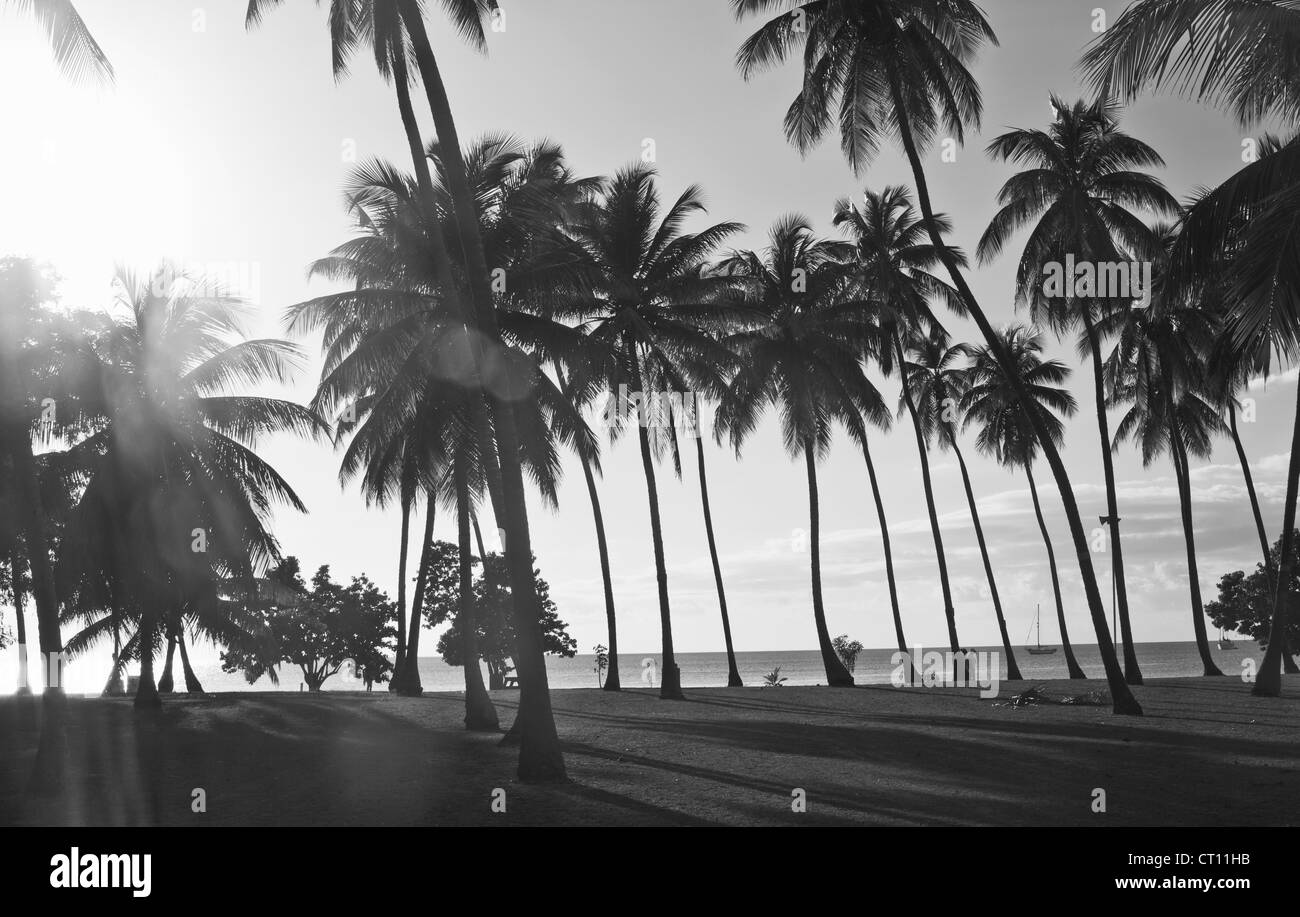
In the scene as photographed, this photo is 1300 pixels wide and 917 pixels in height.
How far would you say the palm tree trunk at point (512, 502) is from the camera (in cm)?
1413

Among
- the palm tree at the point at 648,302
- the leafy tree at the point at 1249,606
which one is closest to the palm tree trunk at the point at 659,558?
the palm tree at the point at 648,302

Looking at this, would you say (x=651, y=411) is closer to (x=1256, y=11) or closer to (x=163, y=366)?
(x=163, y=366)

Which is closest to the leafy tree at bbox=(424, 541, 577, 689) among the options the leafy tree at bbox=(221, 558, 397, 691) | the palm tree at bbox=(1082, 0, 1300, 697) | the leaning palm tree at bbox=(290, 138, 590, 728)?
the leafy tree at bbox=(221, 558, 397, 691)

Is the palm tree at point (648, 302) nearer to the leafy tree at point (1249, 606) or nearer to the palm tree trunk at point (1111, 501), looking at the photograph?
the palm tree trunk at point (1111, 501)

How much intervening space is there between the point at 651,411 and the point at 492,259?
11405 millimetres

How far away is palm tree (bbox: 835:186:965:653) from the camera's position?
37.5 metres

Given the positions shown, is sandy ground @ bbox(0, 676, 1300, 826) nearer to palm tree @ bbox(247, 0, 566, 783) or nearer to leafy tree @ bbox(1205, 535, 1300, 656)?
palm tree @ bbox(247, 0, 566, 783)

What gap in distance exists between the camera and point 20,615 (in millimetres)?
32531

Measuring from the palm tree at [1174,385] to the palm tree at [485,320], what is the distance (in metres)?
23.3

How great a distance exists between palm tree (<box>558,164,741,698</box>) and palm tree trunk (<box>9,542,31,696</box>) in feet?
57.5

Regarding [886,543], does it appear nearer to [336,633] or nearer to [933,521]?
[933,521]

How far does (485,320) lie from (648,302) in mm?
17139
